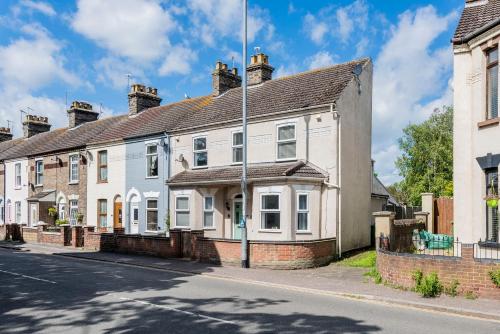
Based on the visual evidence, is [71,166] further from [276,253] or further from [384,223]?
[384,223]

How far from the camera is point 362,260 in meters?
17.9

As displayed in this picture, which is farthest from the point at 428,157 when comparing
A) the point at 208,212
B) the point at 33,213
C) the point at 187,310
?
the point at 187,310

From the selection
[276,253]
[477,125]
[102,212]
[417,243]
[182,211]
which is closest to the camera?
[477,125]

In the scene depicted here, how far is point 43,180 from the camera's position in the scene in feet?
111

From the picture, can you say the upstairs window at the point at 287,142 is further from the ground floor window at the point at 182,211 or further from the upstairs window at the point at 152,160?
the upstairs window at the point at 152,160

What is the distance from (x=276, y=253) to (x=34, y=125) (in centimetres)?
3458

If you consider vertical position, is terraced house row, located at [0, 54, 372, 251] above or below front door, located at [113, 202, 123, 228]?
above

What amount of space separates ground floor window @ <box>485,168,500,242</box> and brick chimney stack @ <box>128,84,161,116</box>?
23759mm

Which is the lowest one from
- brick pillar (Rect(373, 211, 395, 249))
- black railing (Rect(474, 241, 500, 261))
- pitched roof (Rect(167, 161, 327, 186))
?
black railing (Rect(474, 241, 500, 261))

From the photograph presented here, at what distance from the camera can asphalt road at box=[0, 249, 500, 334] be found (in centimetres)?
859

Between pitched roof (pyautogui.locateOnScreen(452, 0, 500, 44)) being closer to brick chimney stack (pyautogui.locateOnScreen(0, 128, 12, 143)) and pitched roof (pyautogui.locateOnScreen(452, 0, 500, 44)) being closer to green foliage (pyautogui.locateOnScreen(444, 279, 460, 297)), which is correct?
green foliage (pyautogui.locateOnScreen(444, 279, 460, 297))

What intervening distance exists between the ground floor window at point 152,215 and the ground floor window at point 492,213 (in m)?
17.2

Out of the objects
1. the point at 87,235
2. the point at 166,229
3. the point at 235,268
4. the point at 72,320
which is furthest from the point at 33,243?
the point at 72,320

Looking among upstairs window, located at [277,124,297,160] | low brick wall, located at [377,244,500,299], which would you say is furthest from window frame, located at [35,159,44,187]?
low brick wall, located at [377,244,500,299]
